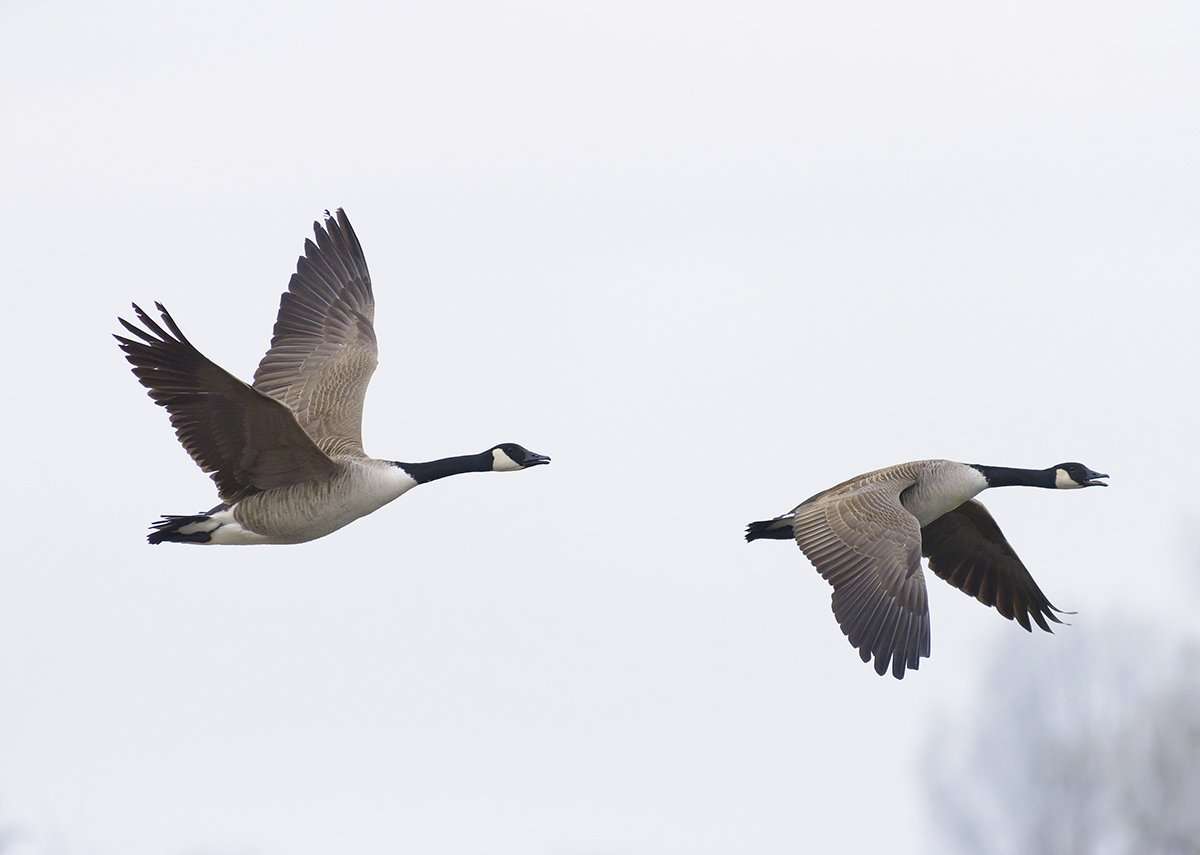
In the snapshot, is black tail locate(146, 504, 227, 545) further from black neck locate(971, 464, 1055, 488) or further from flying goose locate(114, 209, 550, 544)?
→ black neck locate(971, 464, 1055, 488)

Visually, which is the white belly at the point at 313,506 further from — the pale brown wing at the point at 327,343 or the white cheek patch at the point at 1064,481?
the white cheek patch at the point at 1064,481

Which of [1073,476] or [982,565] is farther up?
[1073,476]

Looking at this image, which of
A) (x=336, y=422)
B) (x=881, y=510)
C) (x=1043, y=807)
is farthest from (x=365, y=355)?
(x=1043, y=807)

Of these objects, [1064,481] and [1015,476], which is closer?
[1015,476]

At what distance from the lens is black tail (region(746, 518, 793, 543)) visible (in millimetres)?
20422

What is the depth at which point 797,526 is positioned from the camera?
784 inches

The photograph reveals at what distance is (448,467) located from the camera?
20.3 m

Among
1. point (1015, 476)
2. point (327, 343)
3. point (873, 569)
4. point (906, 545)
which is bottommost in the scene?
point (873, 569)

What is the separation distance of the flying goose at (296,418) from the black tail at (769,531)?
150 cm

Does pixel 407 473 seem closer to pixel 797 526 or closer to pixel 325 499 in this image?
pixel 325 499

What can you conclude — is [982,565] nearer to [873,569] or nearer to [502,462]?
[873,569]

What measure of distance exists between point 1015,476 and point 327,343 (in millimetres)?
4866

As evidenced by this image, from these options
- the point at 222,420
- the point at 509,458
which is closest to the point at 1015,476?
the point at 509,458

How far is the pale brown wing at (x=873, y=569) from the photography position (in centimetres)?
1900
